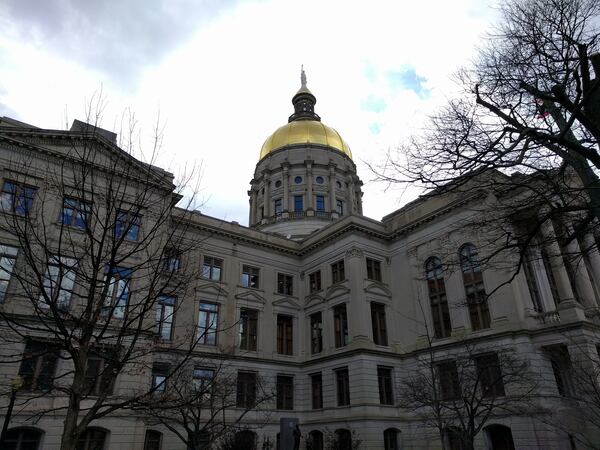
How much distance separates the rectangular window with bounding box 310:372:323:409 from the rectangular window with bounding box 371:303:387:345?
5.36 metres

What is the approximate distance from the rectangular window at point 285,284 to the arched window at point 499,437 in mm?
18766

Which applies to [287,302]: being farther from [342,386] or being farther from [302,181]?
[302,181]

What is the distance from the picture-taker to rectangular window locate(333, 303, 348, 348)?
33.7 meters

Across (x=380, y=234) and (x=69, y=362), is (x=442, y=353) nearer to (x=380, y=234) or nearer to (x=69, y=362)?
(x=380, y=234)

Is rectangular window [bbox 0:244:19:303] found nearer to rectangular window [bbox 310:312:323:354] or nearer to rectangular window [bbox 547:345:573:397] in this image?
rectangular window [bbox 310:312:323:354]

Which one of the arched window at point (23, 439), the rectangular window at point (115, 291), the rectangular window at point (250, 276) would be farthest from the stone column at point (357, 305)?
the arched window at point (23, 439)

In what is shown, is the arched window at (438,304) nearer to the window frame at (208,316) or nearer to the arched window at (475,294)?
the arched window at (475,294)

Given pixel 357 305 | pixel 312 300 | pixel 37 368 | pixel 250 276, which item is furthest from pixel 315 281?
pixel 37 368

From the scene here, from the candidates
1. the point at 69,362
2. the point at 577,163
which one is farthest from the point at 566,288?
the point at 69,362

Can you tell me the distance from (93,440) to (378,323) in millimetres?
20055

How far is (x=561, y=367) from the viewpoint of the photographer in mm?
26203

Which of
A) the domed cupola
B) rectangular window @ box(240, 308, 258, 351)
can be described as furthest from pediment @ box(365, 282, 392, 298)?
the domed cupola

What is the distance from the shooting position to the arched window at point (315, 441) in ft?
104

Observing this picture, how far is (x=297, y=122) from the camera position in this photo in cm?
6394
